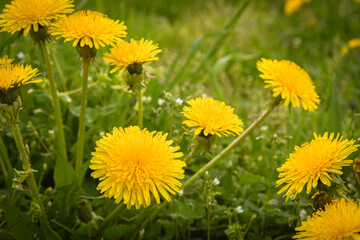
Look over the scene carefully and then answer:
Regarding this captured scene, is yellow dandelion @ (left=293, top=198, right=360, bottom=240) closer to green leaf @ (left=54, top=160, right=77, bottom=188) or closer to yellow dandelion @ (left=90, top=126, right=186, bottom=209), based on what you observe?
yellow dandelion @ (left=90, top=126, right=186, bottom=209)

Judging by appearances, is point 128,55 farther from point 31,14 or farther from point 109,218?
point 109,218

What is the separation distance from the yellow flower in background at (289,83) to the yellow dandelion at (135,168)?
0.45 meters

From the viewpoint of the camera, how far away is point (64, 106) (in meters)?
1.72

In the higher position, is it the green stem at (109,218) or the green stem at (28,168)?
the green stem at (28,168)

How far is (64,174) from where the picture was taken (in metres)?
1.24

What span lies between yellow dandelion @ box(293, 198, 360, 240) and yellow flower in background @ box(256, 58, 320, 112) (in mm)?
379

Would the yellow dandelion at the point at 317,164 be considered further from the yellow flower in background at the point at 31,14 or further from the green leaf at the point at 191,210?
the yellow flower in background at the point at 31,14

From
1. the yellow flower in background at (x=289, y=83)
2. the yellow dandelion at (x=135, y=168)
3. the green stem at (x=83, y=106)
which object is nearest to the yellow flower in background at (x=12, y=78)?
the green stem at (x=83, y=106)

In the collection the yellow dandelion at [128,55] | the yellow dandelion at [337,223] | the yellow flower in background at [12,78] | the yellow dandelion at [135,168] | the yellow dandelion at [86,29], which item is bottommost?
the yellow dandelion at [337,223]

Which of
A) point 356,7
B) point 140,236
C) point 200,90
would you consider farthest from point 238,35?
point 140,236

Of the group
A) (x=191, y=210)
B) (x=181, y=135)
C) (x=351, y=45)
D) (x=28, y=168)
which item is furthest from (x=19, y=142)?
(x=351, y=45)

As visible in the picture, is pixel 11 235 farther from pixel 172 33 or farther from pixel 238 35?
pixel 238 35

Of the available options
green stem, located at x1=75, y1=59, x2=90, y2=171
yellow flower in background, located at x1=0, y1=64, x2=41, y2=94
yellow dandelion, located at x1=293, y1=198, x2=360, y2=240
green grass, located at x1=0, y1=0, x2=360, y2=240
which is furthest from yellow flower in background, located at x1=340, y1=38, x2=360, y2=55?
yellow flower in background, located at x1=0, y1=64, x2=41, y2=94

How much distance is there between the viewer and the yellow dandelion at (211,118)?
1.00 metres
